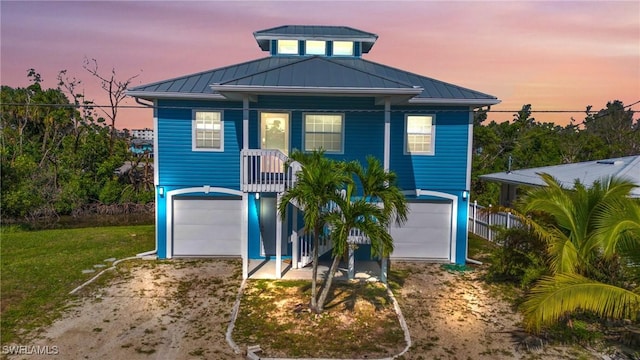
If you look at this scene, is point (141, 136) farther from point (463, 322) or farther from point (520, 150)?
point (463, 322)

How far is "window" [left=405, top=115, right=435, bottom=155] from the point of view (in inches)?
469

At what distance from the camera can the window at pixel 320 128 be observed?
1159 centimetres

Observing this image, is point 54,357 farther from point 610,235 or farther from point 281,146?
point 610,235

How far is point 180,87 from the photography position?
37.9 ft

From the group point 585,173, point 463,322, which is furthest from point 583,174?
point 463,322

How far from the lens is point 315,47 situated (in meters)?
13.8

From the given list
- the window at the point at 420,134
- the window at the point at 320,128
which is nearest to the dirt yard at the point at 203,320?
the window at the point at 420,134

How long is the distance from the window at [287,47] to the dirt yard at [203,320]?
768cm

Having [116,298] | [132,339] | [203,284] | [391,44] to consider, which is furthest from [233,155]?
[391,44]

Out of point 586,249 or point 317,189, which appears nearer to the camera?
point 586,249

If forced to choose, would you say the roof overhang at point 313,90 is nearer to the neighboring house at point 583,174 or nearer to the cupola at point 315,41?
the cupola at point 315,41

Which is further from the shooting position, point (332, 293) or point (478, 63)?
point (478, 63)

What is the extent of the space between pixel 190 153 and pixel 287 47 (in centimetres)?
511

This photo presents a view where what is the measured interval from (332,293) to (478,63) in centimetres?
1100
